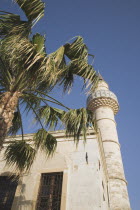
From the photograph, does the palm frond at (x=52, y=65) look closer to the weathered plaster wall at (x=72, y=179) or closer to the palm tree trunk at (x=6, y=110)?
the palm tree trunk at (x=6, y=110)

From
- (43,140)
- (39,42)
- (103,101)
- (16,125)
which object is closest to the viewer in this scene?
(39,42)

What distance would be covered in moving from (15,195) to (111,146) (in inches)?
346

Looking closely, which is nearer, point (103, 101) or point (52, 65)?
point (52, 65)

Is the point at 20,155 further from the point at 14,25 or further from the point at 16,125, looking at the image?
the point at 14,25

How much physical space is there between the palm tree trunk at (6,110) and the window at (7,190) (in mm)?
4322

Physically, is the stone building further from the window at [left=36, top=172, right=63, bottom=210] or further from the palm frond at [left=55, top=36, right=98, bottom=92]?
the palm frond at [left=55, top=36, right=98, bottom=92]

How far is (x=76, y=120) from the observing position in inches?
155

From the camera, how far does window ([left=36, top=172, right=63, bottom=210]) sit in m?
5.96

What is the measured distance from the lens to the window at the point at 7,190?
6.43 metres

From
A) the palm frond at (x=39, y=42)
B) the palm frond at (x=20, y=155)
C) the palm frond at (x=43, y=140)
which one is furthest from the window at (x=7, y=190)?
the palm frond at (x=39, y=42)

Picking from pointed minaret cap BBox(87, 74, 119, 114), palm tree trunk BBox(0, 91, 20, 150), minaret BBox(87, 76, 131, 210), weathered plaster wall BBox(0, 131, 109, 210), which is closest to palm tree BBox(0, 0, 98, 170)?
palm tree trunk BBox(0, 91, 20, 150)

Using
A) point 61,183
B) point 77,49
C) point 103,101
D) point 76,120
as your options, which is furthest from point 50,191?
point 103,101

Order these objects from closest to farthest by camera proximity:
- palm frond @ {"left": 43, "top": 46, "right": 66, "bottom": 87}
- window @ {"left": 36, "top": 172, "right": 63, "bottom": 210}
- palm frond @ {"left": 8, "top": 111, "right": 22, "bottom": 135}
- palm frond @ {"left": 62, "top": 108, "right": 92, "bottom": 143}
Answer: palm frond @ {"left": 43, "top": 46, "right": 66, "bottom": 87} → palm frond @ {"left": 62, "top": 108, "right": 92, "bottom": 143} → palm frond @ {"left": 8, "top": 111, "right": 22, "bottom": 135} → window @ {"left": 36, "top": 172, "right": 63, "bottom": 210}

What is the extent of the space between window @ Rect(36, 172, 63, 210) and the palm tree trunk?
4123 millimetres
